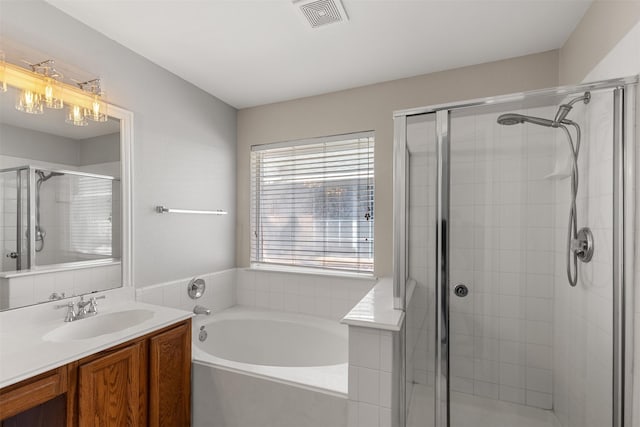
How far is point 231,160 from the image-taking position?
9.95 ft

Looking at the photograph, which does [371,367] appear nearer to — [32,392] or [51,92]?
[32,392]

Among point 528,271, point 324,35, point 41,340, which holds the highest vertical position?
point 324,35

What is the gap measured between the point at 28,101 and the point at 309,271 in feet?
6.98

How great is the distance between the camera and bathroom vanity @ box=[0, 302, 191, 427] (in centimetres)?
119

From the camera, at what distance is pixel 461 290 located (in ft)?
4.78

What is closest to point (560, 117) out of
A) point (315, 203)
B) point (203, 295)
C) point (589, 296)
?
point (589, 296)

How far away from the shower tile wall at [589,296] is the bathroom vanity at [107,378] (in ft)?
6.07

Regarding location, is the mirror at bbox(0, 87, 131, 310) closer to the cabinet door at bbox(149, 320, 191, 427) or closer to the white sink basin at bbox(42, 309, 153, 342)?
the white sink basin at bbox(42, 309, 153, 342)

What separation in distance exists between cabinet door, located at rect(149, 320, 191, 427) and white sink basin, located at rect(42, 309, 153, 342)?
0.22 m

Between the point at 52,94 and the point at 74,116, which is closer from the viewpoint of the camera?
the point at 52,94

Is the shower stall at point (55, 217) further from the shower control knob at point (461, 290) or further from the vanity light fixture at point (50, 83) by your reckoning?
the shower control knob at point (461, 290)

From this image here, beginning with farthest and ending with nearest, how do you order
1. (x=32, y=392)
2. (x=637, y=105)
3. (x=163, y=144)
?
(x=163, y=144)
(x=637, y=105)
(x=32, y=392)

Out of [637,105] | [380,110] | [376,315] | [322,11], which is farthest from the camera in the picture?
[380,110]

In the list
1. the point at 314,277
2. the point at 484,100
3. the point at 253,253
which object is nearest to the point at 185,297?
the point at 253,253
